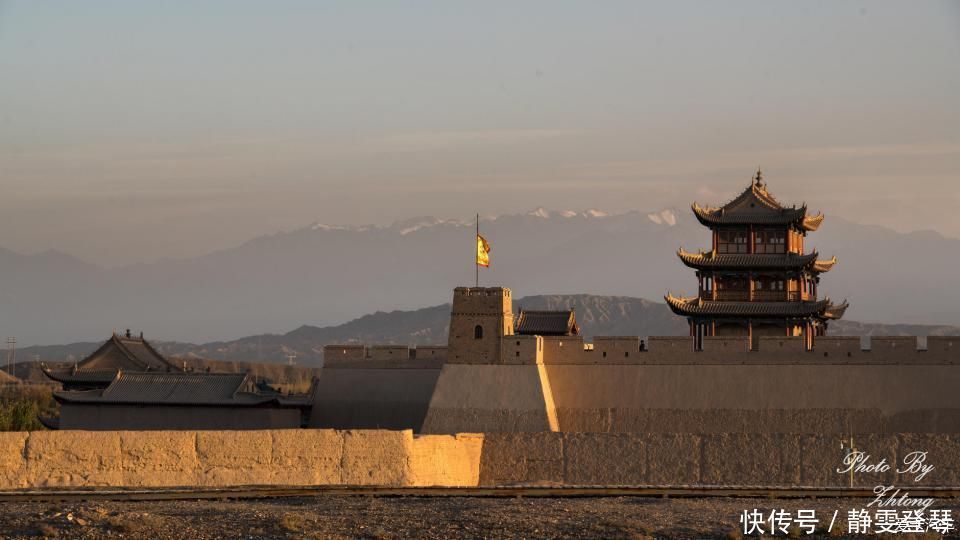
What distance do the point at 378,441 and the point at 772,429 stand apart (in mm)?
14549

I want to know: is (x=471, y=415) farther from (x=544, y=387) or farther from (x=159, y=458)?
(x=159, y=458)

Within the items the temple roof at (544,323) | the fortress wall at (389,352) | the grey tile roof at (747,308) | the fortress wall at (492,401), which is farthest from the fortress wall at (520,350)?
the grey tile roof at (747,308)

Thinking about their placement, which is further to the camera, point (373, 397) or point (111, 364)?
point (111, 364)

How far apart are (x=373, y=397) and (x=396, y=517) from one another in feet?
83.4

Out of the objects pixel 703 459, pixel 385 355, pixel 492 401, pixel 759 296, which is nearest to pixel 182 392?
pixel 385 355

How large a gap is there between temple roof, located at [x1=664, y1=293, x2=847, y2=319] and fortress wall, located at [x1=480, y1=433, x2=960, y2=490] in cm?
889

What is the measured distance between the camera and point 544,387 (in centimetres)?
5506

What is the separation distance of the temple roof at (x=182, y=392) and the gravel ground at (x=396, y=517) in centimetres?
2195

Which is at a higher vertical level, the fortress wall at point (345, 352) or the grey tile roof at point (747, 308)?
the grey tile roof at point (747, 308)

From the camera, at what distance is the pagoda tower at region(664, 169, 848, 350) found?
59.3 meters

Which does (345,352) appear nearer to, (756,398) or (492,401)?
(492,401)

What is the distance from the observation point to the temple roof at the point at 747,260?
5916 centimetres

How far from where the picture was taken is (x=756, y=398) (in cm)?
5447

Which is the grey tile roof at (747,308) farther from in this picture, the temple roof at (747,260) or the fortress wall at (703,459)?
the fortress wall at (703,459)
